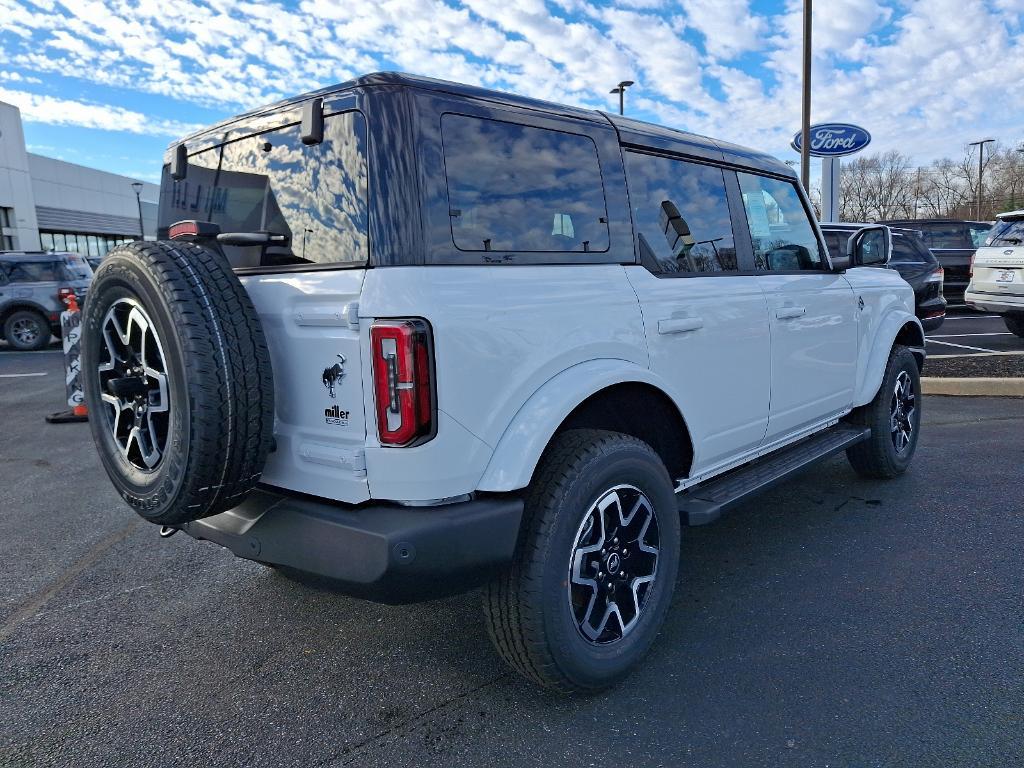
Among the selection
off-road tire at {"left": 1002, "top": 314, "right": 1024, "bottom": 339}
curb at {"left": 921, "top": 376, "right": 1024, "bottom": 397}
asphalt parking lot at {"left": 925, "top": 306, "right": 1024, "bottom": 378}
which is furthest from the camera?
off-road tire at {"left": 1002, "top": 314, "right": 1024, "bottom": 339}

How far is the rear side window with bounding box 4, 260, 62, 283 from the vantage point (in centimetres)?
1373

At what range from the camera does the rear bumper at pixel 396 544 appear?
81.9 inches

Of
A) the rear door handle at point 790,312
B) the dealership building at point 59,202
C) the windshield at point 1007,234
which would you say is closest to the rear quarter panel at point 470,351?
the rear door handle at point 790,312

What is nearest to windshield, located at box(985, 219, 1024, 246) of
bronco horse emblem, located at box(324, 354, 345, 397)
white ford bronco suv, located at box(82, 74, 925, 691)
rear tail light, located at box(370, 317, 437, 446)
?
white ford bronco suv, located at box(82, 74, 925, 691)

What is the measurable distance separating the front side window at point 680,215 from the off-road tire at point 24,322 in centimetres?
1432

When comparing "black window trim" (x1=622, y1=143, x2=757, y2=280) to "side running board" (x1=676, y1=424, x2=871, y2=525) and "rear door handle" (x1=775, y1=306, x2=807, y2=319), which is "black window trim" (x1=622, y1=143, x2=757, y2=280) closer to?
"rear door handle" (x1=775, y1=306, x2=807, y2=319)

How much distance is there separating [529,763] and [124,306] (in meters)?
1.92

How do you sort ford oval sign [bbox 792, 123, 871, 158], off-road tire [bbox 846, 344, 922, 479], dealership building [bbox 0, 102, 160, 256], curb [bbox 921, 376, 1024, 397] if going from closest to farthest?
off-road tire [bbox 846, 344, 922, 479] → curb [bbox 921, 376, 1024, 397] → ford oval sign [bbox 792, 123, 871, 158] → dealership building [bbox 0, 102, 160, 256]

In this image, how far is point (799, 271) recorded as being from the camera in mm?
3887

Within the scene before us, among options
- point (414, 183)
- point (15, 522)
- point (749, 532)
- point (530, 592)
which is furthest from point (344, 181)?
point (15, 522)

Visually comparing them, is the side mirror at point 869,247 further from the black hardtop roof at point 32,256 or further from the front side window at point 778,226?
the black hardtop roof at point 32,256

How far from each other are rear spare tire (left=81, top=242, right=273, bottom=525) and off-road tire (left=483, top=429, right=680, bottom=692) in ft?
2.83

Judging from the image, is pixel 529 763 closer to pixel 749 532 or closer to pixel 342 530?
pixel 342 530

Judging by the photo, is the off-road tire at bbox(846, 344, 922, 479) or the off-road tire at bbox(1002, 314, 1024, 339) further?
the off-road tire at bbox(1002, 314, 1024, 339)
